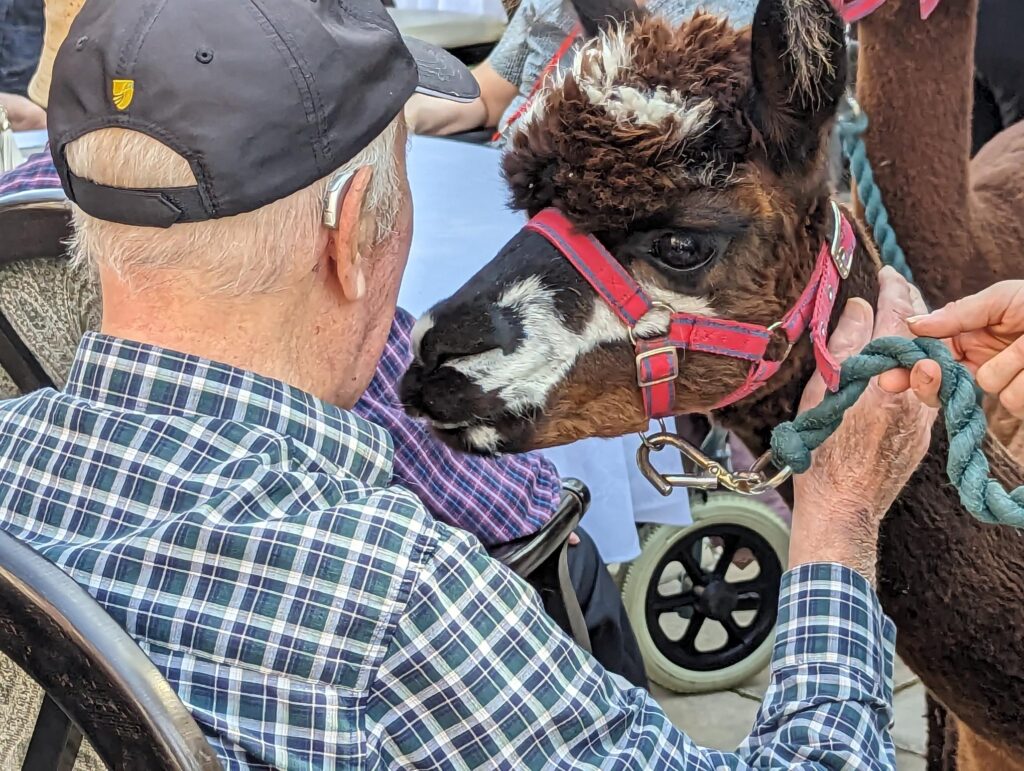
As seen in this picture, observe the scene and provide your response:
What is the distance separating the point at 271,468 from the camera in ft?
3.27

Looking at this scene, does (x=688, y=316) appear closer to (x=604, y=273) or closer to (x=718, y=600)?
(x=604, y=273)

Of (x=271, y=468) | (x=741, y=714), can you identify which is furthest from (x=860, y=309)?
Result: (x=741, y=714)

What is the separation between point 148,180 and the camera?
1031 mm

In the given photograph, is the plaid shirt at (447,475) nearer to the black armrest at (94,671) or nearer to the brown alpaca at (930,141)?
the black armrest at (94,671)

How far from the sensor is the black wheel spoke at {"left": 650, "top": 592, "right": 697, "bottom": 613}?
3.04 m

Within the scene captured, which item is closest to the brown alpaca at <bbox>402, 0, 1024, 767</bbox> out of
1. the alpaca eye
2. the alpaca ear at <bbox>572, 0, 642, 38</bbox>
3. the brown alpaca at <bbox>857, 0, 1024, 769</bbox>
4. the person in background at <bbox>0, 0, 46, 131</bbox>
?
the alpaca eye

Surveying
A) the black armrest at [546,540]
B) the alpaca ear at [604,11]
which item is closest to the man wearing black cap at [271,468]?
the black armrest at [546,540]

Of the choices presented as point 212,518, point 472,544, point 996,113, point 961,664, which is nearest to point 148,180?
point 212,518

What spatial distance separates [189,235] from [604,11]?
36.1 inches

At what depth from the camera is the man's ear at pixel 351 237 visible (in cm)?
112

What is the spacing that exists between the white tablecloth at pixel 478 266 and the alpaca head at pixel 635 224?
2.54 ft

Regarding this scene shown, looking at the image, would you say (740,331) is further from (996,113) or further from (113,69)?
(996,113)

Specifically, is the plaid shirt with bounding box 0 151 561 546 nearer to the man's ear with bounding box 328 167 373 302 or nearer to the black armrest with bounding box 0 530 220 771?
the man's ear with bounding box 328 167 373 302

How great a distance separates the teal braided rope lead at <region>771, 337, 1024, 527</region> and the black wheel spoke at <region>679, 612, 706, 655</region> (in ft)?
6.12
